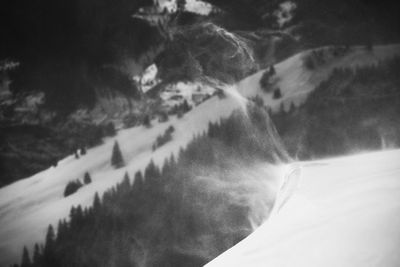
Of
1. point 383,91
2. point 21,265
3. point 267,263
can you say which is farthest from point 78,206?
point 383,91

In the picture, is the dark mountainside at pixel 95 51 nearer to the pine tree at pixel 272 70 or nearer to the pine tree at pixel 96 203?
the pine tree at pixel 272 70

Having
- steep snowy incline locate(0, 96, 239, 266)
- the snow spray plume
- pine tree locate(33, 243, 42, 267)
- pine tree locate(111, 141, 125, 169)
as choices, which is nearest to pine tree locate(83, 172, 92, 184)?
steep snowy incline locate(0, 96, 239, 266)

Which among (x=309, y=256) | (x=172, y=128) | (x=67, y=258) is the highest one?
(x=172, y=128)

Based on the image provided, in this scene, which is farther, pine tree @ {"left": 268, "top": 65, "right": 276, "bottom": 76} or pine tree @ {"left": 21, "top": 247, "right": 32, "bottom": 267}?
pine tree @ {"left": 268, "top": 65, "right": 276, "bottom": 76}

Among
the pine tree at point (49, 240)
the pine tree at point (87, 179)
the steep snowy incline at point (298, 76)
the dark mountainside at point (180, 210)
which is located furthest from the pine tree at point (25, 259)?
the steep snowy incline at point (298, 76)

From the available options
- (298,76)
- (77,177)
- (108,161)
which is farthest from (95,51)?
(298,76)

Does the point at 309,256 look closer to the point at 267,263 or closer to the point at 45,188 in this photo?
the point at 267,263

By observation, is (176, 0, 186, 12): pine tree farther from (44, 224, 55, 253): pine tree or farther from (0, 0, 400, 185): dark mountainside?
(44, 224, 55, 253): pine tree
